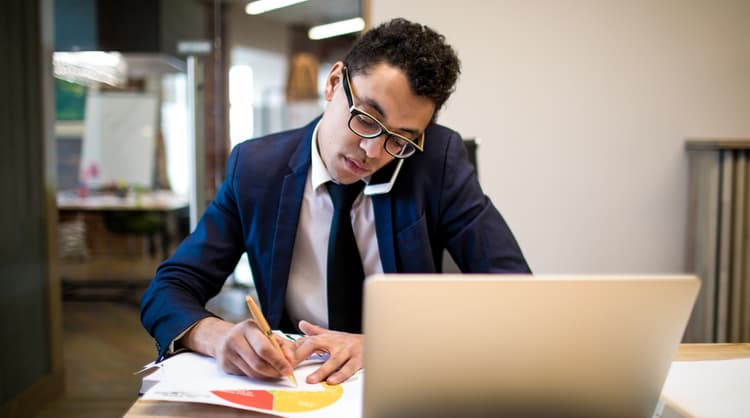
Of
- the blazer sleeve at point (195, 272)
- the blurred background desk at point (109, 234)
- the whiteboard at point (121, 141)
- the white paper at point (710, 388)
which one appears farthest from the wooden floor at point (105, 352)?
the white paper at point (710, 388)

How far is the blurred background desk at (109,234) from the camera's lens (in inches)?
167

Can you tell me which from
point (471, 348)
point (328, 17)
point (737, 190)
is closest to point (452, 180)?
point (471, 348)

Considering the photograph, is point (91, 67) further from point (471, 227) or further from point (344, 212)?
point (471, 227)

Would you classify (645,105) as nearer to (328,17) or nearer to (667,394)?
(328,17)

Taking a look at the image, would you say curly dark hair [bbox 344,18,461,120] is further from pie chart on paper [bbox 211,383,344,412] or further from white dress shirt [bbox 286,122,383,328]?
pie chart on paper [bbox 211,383,344,412]

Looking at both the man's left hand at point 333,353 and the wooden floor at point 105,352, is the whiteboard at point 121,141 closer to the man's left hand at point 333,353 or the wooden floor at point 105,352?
the wooden floor at point 105,352

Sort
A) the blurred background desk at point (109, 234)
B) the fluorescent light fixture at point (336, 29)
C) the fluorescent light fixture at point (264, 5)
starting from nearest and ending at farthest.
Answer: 1. the fluorescent light fixture at point (336, 29)
2. the fluorescent light fixture at point (264, 5)
3. the blurred background desk at point (109, 234)

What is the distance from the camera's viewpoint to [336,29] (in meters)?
2.88

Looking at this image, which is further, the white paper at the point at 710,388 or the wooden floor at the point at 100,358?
the wooden floor at the point at 100,358

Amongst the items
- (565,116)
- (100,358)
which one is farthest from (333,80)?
(100,358)

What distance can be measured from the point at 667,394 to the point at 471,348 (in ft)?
1.35

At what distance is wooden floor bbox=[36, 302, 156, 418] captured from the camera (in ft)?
7.93

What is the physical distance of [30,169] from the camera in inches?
89.6

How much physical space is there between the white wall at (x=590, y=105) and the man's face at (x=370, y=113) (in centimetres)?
117
